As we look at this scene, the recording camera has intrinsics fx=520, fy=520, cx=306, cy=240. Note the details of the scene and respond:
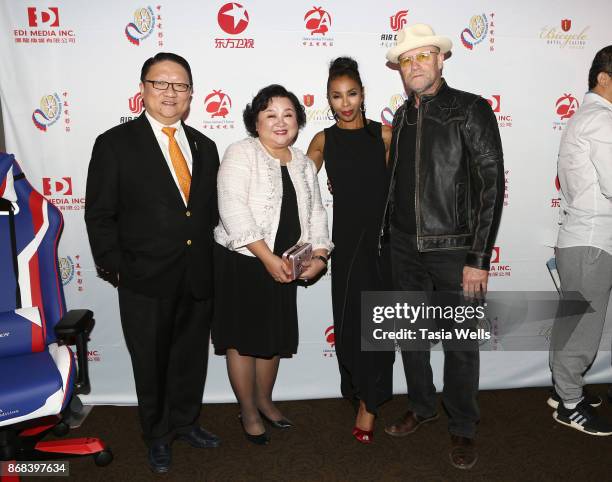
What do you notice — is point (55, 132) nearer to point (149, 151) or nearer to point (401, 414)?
point (149, 151)

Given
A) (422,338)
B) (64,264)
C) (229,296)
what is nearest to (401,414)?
(422,338)

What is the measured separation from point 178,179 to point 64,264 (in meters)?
1.23

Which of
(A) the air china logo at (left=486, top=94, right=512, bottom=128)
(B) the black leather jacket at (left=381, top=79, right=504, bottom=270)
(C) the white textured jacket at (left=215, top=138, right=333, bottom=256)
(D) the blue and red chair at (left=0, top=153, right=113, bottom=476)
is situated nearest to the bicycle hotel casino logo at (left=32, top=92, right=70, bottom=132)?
(D) the blue and red chair at (left=0, top=153, right=113, bottom=476)

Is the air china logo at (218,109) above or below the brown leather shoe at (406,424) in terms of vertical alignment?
above

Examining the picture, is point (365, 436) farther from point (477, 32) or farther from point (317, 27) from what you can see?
point (477, 32)

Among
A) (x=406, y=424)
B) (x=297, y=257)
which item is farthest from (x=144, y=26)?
(x=406, y=424)

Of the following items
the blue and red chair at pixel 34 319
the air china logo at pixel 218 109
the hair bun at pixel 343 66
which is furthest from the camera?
the air china logo at pixel 218 109

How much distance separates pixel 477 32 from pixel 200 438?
284 centimetres

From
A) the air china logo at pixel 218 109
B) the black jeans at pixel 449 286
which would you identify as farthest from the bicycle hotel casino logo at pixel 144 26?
the black jeans at pixel 449 286

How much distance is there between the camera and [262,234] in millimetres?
2465

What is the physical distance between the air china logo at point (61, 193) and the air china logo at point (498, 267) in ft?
8.58

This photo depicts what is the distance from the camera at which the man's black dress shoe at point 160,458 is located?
8.38 ft

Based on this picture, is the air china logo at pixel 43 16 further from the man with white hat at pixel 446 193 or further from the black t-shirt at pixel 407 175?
the black t-shirt at pixel 407 175

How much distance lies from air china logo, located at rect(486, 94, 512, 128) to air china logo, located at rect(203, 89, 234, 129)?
5.27 feet
